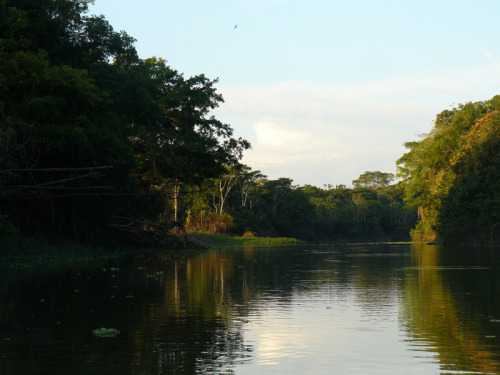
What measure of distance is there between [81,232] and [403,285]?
22906 millimetres

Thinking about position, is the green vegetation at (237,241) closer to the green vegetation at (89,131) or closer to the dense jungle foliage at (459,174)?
the dense jungle foliage at (459,174)

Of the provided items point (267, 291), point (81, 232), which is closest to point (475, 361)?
point (267, 291)

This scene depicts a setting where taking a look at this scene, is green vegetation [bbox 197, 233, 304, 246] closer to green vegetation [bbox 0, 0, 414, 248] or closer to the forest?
the forest

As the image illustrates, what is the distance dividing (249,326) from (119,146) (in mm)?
21815

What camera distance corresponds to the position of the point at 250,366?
7.12 meters

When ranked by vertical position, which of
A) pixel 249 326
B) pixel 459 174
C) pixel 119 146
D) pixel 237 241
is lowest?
pixel 249 326

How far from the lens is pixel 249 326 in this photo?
1005 centimetres

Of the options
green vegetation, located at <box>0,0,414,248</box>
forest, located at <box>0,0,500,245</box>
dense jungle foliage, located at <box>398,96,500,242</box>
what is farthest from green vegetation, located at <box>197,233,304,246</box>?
green vegetation, located at <box>0,0,414,248</box>

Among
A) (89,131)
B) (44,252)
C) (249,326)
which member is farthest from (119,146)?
(249,326)

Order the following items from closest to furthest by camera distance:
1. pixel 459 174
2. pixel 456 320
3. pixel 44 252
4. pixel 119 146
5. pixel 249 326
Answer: pixel 249 326, pixel 456 320, pixel 44 252, pixel 119 146, pixel 459 174

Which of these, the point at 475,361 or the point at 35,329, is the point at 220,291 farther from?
the point at 475,361

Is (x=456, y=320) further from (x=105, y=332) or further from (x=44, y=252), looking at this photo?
(x=44, y=252)

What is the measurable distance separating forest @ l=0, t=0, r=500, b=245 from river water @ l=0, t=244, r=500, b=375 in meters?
10.9

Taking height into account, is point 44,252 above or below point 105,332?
above
